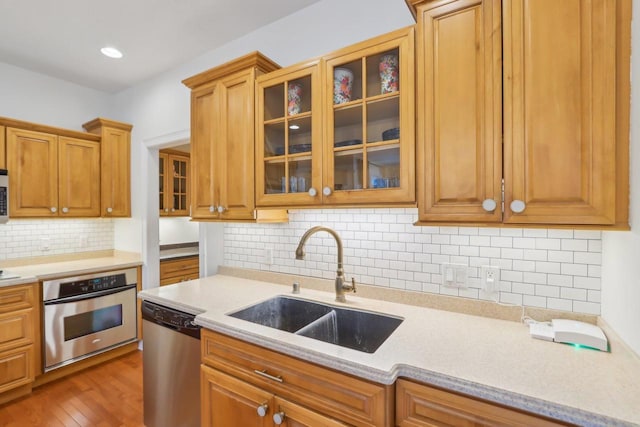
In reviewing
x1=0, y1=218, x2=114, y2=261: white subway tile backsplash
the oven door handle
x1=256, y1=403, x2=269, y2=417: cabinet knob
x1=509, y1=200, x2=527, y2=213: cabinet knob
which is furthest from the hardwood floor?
x1=509, y1=200, x2=527, y2=213: cabinet knob

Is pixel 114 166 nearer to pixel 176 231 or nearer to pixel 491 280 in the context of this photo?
pixel 176 231

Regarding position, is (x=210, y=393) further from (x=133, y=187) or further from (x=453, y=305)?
(x=133, y=187)

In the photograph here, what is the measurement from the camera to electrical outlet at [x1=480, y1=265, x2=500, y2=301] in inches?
56.8

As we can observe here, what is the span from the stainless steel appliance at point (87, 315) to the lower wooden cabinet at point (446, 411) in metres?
2.88

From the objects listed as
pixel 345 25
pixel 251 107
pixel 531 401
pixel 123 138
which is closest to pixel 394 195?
pixel 531 401

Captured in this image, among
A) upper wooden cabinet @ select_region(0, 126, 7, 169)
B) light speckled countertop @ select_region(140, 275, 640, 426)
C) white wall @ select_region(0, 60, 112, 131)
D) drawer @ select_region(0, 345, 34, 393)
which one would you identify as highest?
white wall @ select_region(0, 60, 112, 131)

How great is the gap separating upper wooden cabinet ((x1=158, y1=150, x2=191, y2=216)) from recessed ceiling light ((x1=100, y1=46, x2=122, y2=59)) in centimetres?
177

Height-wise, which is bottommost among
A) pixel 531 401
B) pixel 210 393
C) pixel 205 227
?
pixel 210 393

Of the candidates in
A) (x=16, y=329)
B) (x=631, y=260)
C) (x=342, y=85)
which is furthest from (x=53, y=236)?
(x=631, y=260)

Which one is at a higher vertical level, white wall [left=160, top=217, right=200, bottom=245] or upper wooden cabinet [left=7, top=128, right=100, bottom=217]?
upper wooden cabinet [left=7, top=128, right=100, bottom=217]

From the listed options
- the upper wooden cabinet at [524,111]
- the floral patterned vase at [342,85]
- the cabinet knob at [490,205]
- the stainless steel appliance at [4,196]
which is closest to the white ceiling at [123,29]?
→ the floral patterned vase at [342,85]

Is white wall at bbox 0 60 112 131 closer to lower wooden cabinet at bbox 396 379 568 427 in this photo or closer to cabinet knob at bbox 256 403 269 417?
cabinet knob at bbox 256 403 269 417

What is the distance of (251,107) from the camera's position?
1.79 metres

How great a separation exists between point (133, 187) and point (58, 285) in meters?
1.12
